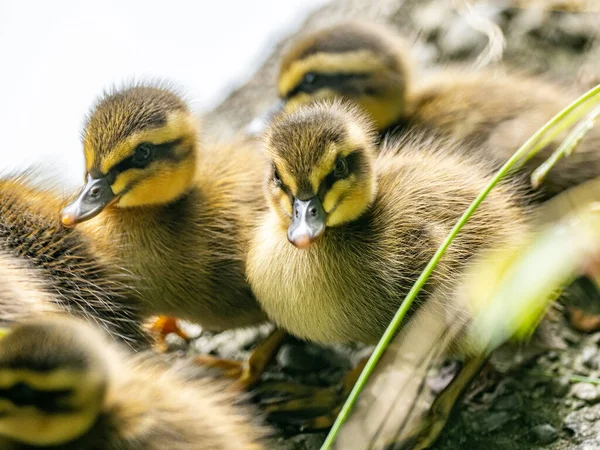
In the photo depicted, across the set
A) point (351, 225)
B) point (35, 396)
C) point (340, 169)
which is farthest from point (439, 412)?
point (35, 396)

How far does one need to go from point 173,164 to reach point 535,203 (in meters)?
0.79

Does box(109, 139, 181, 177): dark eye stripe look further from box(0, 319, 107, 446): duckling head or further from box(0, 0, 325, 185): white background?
box(0, 0, 325, 185): white background

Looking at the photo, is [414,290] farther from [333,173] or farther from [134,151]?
[134,151]

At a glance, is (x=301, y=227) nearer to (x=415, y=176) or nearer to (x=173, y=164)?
(x=415, y=176)

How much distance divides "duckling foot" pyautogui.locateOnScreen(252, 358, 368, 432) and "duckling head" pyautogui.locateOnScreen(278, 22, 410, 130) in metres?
0.66

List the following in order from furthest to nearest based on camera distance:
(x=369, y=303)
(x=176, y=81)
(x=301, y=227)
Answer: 1. (x=176, y=81)
2. (x=369, y=303)
3. (x=301, y=227)

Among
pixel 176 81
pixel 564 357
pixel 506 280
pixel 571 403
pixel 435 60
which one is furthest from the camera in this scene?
pixel 435 60

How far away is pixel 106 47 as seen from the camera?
3756 mm

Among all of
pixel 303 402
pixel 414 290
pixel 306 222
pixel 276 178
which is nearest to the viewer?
pixel 414 290

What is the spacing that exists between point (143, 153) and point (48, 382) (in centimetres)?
73

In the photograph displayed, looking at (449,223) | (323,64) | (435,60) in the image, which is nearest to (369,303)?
(449,223)

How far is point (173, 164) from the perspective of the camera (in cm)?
185

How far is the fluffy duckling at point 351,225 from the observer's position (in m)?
1.58

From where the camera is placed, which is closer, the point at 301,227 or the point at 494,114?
the point at 301,227
